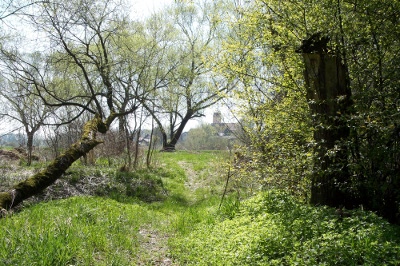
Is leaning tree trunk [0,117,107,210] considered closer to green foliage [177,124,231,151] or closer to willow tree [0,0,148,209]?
willow tree [0,0,148,209]

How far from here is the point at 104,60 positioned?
615 inches

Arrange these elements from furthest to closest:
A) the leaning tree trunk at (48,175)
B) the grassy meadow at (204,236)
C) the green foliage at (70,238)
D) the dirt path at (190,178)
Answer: the dirt path at (190,178) < the leaning tree trunk at (48,175) < the green foliage at (70,238) < the grassy meadow at (204,236)

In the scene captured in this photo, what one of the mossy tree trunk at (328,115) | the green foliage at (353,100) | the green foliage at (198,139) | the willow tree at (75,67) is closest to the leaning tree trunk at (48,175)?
the willow tree at (75,67)

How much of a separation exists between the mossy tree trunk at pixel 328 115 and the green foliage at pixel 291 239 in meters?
0.54

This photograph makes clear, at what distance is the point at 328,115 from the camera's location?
556 centimetres

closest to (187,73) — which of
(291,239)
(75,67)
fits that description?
(75,67)

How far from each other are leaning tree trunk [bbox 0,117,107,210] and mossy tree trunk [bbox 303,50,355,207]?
554cm

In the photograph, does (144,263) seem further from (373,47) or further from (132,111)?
(132,111)

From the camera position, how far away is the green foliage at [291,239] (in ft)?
11.9

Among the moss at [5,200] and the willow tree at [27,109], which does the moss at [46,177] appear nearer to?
the moss at [5,200]

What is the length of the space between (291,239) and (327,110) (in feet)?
7.66

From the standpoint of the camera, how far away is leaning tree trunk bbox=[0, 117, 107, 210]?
771 centimetres

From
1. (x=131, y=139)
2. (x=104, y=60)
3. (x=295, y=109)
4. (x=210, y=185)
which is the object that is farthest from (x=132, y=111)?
(x=295, y=109)

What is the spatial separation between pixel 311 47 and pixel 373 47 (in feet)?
3.07
